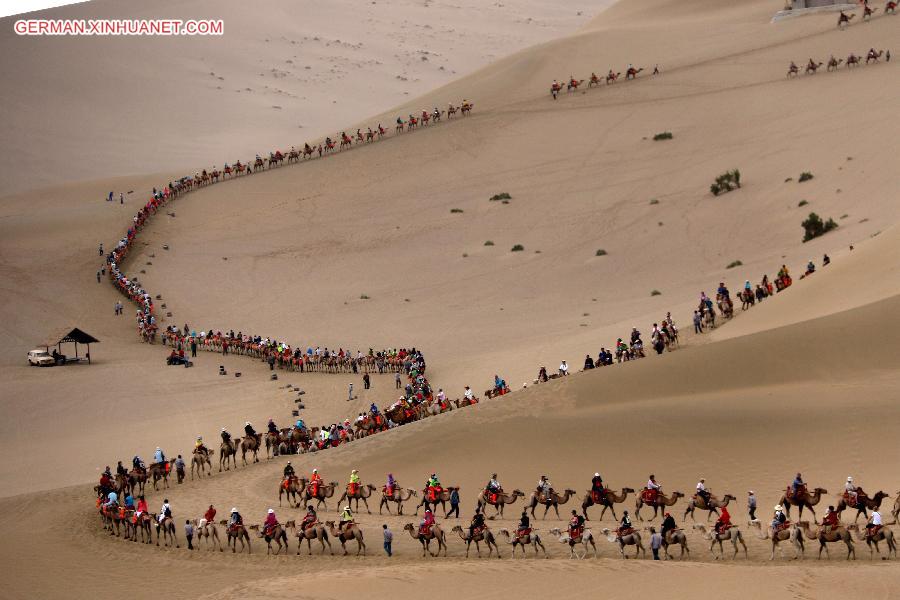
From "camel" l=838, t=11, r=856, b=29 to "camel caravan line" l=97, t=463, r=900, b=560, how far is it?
57.7 meters

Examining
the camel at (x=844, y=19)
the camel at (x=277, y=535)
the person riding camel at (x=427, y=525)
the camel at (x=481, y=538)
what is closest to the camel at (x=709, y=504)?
the camel at (x=481, y=538)

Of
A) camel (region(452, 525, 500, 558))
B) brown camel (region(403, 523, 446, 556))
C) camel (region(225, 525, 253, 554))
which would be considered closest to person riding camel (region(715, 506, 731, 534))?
camel (region(452, 525, 500, 558))

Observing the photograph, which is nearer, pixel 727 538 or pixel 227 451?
pixel 727 538

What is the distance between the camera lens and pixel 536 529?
2695 centimetres

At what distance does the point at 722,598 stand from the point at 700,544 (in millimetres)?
4908

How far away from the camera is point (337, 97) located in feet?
396

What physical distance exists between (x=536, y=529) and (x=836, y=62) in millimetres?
54477

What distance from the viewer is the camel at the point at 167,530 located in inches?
1147

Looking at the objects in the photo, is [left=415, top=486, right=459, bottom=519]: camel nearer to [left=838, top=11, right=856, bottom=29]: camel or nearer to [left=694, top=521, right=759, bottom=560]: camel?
[left=694, top=521, right=759, bottom=560]: camel

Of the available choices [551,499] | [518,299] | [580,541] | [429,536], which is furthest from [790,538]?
[518,299]

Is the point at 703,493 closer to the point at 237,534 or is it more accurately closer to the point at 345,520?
the point at 345,520

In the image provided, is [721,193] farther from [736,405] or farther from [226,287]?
[736,405]

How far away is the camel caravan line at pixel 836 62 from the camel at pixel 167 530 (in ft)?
179

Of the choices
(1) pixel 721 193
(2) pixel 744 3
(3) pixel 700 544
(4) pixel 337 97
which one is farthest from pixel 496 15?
(3) pixel 700 544
